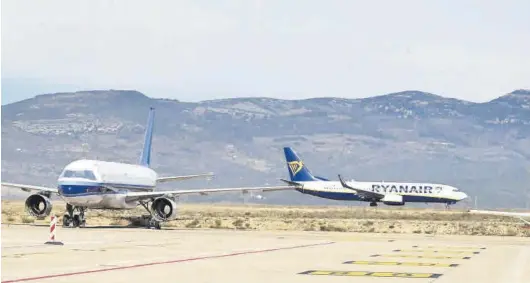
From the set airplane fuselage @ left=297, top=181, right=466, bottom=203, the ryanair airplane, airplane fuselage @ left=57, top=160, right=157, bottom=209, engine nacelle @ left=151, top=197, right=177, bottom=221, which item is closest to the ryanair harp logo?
the ryanair airplane

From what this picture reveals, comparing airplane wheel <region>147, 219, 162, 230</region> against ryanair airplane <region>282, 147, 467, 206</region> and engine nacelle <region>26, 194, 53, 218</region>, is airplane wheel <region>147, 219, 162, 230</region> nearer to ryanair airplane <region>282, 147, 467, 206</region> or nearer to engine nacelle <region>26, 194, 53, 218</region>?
engine nacelle <region>26, 194, 53, 218</region>

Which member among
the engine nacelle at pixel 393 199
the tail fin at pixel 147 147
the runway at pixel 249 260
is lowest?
the engine nacelle at pixel 393 199

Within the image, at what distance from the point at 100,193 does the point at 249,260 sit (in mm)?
24029

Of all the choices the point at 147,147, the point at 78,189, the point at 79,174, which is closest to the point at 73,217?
the point at 78,189

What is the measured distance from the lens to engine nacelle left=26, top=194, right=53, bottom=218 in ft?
175

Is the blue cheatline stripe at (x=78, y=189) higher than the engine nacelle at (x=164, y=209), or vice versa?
the blue cheatline stripe at (x=78, y=189)

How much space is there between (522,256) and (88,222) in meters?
33.2

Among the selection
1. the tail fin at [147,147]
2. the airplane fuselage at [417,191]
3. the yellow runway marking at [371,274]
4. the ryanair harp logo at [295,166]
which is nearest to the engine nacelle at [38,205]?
the tail fin at [147,147]

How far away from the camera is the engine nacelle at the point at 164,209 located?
52.4 metres

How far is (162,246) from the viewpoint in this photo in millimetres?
34094

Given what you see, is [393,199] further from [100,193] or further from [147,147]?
[100,193]

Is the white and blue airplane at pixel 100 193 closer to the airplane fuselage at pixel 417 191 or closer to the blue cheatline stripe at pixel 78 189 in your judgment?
the blue cheatline stripe at pixel 78 189

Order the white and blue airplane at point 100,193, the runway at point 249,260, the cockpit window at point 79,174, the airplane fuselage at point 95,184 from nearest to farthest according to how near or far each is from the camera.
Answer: the runway at point 249,260 → the airplane fuselage at point 95,184 → the white and blue airplane at point 100,193 → the cockpit window at point 79,174

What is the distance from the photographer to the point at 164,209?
52.7 metres
